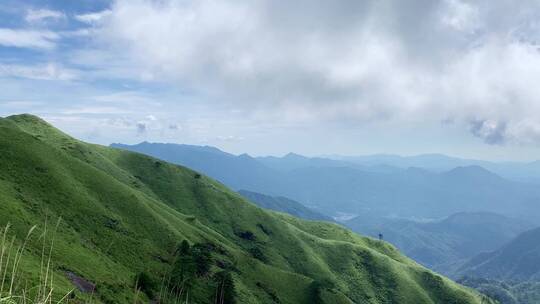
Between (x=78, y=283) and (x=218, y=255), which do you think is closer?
(x=78, y=283)

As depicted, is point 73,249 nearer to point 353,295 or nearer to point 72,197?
point 72,197

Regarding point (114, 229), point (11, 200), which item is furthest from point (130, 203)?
point (11, 200)

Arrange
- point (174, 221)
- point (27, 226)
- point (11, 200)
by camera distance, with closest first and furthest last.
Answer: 1. point (27, 226)
2. point (11, 200)
3. point (174, 221)

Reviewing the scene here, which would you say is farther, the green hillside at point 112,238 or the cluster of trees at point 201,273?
the cluster of trees at point 201,273

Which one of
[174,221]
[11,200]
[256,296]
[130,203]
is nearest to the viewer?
[11,200]

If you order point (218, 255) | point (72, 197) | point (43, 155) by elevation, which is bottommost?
point (218, 255)

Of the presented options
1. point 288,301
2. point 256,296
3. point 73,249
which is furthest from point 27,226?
point 288,301

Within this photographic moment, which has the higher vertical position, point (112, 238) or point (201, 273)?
point (112, 238)

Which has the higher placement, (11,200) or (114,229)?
(11,200)

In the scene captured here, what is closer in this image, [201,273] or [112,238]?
[112,238]

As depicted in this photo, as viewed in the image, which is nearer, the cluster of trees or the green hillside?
the green hillside
